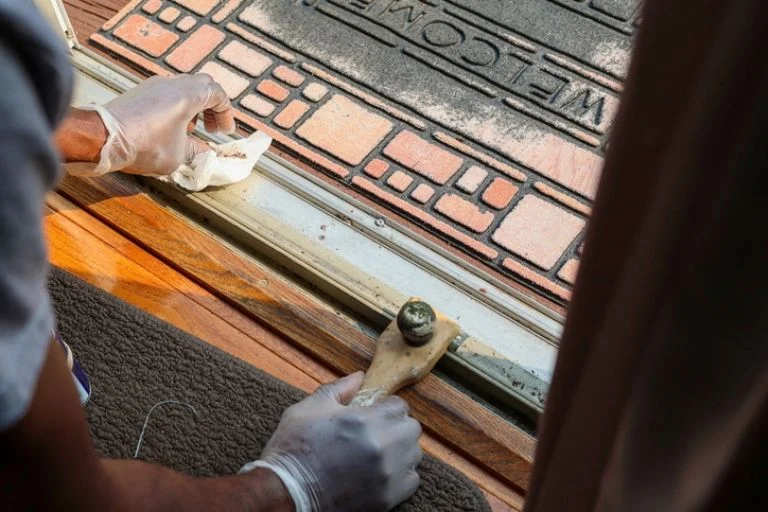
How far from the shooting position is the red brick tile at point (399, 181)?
167 cm

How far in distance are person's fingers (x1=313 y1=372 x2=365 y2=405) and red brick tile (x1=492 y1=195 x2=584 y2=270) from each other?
398 mm

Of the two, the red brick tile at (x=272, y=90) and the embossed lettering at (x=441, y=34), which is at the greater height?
the embossed lettering at (x=441, y=34)

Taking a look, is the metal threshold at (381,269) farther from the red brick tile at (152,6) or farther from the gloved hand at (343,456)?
the red brick tile at (152,6)

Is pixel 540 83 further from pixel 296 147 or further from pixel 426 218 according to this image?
pixel 296 147

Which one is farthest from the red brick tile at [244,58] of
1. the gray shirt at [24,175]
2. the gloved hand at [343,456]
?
the gray shirt at [24,175]

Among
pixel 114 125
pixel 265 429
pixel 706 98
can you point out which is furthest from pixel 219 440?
pixel 706 98

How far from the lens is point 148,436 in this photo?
136 centimetres

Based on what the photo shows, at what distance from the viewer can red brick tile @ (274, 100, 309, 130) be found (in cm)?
176

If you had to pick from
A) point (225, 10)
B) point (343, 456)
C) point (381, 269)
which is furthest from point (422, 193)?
point (225, 10)

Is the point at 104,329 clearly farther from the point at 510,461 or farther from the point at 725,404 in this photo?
the point at 725,404

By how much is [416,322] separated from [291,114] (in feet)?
2.03

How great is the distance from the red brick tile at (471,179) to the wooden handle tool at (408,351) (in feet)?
1.10

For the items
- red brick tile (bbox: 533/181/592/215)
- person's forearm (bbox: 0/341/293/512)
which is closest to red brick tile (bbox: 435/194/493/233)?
red brick tile (bbox: 533/181/592/215)

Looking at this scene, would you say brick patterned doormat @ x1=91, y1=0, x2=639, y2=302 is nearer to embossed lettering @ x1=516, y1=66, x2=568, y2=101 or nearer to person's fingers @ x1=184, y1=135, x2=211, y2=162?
embossed lettering @ x1=516, y1=66, x2=568, y2=101
